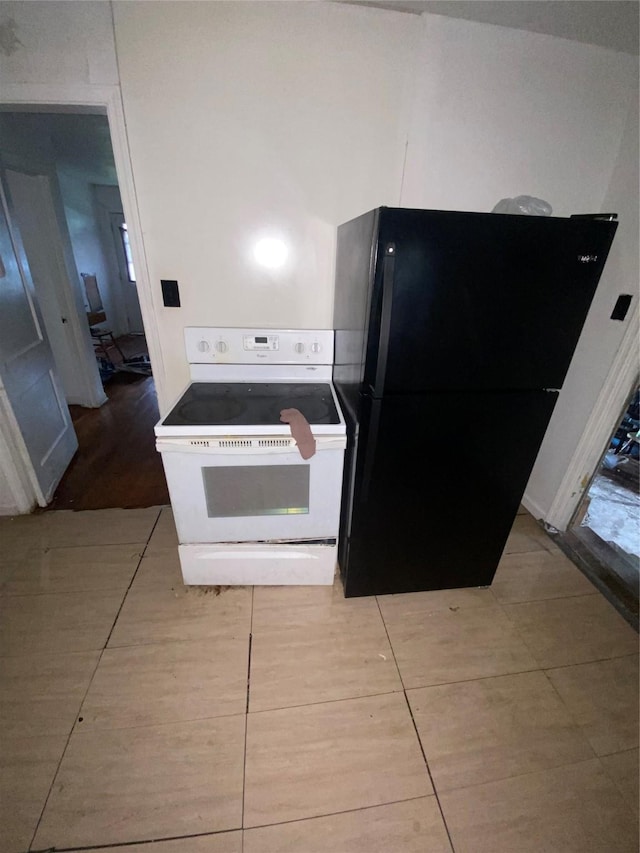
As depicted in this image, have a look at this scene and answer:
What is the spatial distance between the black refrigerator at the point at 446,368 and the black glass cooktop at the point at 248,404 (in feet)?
0.42

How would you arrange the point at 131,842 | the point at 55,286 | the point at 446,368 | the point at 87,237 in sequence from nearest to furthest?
the point at 131,842
the point at 446,368
the point at 55,286
the point at 87,237

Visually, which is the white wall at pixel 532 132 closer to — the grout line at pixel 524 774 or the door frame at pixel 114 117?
the door frame at pixel 114 117

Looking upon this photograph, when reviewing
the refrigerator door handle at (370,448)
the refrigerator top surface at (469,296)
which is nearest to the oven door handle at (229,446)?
the refrigerator door handle at (370,448)

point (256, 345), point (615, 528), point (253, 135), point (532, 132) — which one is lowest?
point (615, 528)

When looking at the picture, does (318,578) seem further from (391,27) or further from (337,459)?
(391,27)

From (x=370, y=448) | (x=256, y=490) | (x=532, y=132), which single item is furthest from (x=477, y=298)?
(x=532, y=132)

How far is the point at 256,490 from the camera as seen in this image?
141cm

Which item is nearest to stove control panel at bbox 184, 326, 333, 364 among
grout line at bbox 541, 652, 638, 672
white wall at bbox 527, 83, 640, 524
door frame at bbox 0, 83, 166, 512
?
door frame at bbox 0, 83, 166, 512

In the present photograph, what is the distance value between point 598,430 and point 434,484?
111 centimetres

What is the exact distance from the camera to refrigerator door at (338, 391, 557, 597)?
1.26 meters

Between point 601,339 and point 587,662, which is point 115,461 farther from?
point 601,339

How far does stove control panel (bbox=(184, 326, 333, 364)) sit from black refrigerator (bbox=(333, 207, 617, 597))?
20cm

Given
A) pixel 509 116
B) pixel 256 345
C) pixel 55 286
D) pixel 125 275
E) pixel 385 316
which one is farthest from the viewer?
pixel 125 275

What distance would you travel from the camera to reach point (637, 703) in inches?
50.8
